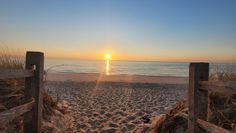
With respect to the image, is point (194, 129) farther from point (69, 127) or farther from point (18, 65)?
point (18, 65)

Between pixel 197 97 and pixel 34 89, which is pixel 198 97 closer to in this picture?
pixel 197 97

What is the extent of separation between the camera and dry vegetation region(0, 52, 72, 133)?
448cm

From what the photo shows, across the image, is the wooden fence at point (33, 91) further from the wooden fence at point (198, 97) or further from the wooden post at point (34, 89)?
the wooden fence at point (198, 97)

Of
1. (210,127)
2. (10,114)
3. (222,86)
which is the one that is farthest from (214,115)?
(10,114)

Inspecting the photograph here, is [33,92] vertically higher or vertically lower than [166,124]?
higher

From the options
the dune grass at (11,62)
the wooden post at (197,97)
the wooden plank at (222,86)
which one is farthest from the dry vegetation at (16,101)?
the wooden plank at (222,86)

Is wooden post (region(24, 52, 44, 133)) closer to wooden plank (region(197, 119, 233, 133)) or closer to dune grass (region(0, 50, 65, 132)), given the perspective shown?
dune grass (region(0, 50, 65, 132))

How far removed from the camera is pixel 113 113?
→ 26.8 ft

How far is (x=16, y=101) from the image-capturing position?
16.9 feet

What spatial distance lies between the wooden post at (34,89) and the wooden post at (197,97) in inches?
93.3

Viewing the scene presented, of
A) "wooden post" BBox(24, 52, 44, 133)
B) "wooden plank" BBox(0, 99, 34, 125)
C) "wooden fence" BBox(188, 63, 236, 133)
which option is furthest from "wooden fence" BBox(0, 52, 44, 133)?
"wooden fence" BBox(188, 63, 236, 133)

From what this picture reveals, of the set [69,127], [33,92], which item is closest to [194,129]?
[33,92]

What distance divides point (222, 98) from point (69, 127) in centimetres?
365

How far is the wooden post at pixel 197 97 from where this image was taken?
3.62 m
